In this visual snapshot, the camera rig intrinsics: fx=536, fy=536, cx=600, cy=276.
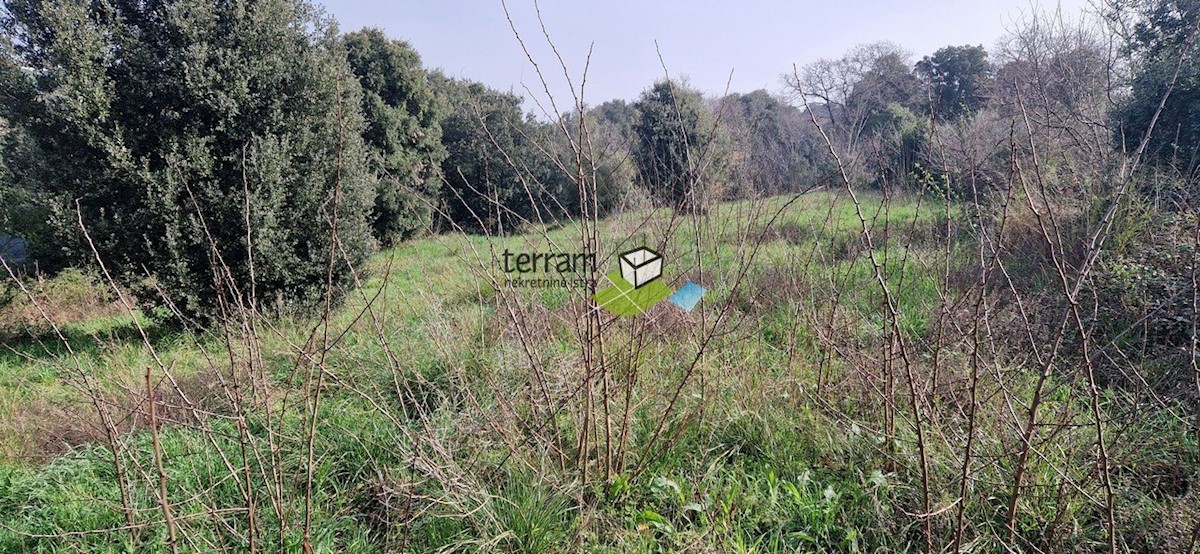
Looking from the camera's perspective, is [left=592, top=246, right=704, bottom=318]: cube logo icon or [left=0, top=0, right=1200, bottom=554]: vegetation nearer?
[left=0, top=0, right=1200, bottom=554]: vegetation

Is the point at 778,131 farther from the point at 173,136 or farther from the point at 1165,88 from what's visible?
the point at 173,136

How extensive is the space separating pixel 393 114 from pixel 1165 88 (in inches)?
511

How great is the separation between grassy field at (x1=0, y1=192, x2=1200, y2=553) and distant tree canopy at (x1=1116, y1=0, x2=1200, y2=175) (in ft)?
15.9

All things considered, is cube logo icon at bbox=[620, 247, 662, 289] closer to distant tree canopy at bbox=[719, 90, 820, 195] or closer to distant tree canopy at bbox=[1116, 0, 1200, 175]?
distant tree canopy at bbox=[1116, 0, 1200, 175]

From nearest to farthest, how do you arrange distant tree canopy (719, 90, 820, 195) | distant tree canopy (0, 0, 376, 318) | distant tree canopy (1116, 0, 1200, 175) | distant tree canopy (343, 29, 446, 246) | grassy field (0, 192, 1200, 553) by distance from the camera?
grassy field (0, 192, 1200, 553) < distant tree canopy (0, 0, 376, 318) < distant tree canopy (1116, 0, 1200, 175) < distant tree canopy (343, 29, 446, 246) < distant tree canopy (719, 90, 820, 195)

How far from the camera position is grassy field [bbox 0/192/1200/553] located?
6.56 feet

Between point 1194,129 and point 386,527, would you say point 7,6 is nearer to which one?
point 386,527

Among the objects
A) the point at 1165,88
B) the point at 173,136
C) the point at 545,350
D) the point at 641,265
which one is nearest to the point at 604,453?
the point at 545,350

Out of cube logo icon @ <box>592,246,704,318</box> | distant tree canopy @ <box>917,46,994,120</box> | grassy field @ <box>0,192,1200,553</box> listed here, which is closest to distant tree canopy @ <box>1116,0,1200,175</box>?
grassy field @ <box>0,192,1200,553</box>

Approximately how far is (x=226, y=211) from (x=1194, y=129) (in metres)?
10.4

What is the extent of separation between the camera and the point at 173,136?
17.1 ft

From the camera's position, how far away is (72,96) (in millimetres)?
4984

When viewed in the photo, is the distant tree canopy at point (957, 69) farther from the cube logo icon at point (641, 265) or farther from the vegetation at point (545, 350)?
the cube logo icon at point (641, 265)

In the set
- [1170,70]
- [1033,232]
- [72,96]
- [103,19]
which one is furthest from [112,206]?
[1170,70]
